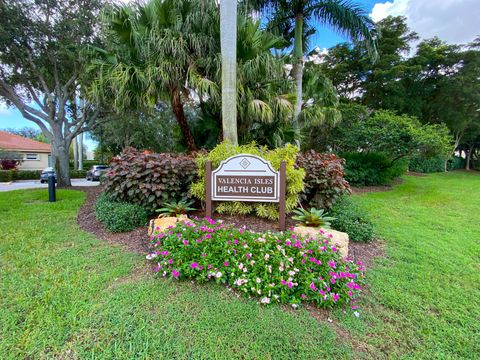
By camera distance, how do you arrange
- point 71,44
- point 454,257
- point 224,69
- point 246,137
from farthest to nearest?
point 71,44 < point 246,137 < point 224,69 < point 454,257

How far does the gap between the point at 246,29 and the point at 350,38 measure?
504 centimetres

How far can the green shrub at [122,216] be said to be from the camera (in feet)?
13.0

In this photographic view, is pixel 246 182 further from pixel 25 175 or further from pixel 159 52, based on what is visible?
pixel 25 175

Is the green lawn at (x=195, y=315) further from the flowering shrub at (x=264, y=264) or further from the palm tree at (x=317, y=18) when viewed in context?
the palm tree at (x=317, y=18)

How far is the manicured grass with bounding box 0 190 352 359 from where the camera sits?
5.66ft

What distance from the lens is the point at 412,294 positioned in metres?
2.49

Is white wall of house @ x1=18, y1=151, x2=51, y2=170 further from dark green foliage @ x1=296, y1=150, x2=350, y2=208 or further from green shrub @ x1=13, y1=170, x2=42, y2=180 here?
dark green foliage @ x1=296, y1=150, x2=350, y2=208

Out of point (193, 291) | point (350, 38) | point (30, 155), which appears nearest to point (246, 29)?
point (350, 38)

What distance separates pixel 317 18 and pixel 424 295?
9350mm

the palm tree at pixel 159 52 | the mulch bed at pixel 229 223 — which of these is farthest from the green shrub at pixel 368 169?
the palm tree at pixel 159 52

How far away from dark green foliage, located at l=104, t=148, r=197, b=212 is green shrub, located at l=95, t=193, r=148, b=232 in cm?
17

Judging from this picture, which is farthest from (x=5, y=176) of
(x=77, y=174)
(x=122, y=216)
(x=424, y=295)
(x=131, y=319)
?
(x=424, y=295)

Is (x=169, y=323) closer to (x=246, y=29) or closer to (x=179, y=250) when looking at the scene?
(x=179, y=250)

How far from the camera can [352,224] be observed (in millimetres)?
3992
